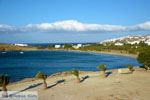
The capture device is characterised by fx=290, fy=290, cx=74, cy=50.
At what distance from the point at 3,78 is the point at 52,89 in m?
6.06

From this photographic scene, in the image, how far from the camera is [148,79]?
40.4 m

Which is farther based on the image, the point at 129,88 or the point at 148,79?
the point at 148,79

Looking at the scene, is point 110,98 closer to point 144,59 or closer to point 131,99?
point 131,99

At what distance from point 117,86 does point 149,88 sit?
3701mm

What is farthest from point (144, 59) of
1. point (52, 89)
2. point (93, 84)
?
point (52, 89)

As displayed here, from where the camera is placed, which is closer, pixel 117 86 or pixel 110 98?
pixel 110 98

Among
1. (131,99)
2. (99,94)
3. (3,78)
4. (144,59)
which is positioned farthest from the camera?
(144,59)

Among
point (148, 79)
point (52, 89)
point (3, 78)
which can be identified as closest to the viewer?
point (3, 78)

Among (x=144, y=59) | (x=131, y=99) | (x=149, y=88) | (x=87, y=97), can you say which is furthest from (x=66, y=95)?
(x=144, y=59)

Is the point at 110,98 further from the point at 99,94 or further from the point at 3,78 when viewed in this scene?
the point at 3,78

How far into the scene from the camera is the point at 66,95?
1224 inches

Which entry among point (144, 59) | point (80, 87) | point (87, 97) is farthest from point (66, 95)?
point (144, 59)

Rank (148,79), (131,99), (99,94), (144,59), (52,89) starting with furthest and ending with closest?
(144,59) → (148,79) → (52,89) → (99,94) → (131,99)

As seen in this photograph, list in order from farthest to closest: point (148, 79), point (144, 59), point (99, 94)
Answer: point (144, 59)
point (148, 79)
point (99, 94)
